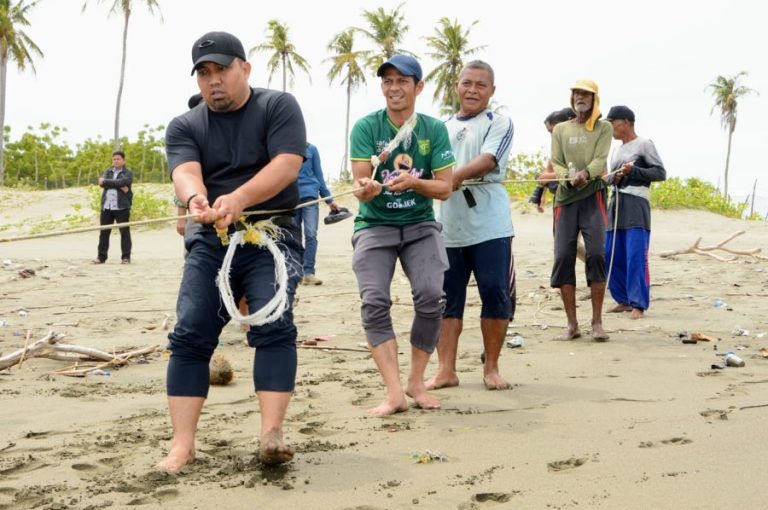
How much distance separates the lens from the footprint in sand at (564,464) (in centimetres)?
339

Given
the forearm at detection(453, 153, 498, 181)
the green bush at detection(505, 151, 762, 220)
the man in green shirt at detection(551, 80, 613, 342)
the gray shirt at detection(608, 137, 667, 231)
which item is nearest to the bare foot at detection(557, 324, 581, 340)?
the man in green shirt at detection(551, 80, 613, 342)

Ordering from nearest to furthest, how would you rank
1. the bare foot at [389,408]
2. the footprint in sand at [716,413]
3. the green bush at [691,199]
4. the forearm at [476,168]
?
the footprint in sand at [716,413]
the bare foot at [389,408]
the forearm at [476,168]
the green bush at [691,199]

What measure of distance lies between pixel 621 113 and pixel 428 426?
15.8 feet

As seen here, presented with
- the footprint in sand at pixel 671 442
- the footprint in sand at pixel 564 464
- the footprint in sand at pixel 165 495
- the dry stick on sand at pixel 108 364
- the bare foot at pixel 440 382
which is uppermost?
the footprint in sand at pixel 671 442

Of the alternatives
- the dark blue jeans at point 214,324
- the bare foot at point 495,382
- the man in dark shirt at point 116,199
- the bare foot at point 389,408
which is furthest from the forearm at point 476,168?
the man in dark shirt at point 116,199

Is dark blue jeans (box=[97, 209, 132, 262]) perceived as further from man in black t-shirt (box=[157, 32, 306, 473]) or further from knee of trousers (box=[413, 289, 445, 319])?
man in black t-shirt (box=[157, 32, 306, 473])

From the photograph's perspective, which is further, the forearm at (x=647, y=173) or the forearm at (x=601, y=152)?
the forearm at (x=647, y=173)

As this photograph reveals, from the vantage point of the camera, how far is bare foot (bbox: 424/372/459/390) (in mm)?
5160

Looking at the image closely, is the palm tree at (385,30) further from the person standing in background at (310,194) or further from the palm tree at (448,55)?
the person standing in background at (310,194)

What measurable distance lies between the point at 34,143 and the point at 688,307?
6686 cm

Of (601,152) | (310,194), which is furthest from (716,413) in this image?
(310,194)

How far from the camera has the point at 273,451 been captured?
11.0ft

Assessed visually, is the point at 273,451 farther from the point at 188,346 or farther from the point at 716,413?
the point at 716,413

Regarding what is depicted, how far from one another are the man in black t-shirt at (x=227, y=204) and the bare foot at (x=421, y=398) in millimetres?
1139
